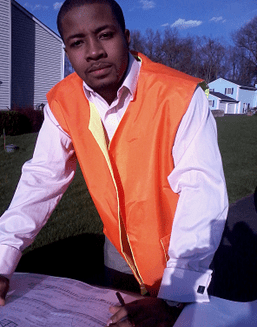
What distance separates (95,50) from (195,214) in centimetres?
93

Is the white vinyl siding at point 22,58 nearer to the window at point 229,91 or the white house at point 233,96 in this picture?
the white house at point 233,96

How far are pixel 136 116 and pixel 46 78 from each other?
838 inches

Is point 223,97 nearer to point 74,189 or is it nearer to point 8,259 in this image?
point 74,189

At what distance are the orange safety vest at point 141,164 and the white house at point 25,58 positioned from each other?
18.2 m

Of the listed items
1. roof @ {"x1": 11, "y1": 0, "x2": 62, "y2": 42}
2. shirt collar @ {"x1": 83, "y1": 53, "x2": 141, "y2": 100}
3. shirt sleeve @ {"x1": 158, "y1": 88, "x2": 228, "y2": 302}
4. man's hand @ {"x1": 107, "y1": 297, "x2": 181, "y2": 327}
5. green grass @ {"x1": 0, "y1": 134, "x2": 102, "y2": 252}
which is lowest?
green grass @ {"x1": 0, "y1": 134, "x2": 102, "y2": 252}

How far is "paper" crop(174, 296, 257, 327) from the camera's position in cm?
125

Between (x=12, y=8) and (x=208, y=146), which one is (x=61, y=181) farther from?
A: (x=12, y=8)

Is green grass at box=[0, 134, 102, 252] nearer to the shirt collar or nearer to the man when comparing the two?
the man

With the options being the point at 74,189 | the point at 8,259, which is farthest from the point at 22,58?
the point at 8,259

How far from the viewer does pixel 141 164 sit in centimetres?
179

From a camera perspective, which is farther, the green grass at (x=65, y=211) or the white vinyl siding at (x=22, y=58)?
the white vinyl siding at (x=22, y=58)

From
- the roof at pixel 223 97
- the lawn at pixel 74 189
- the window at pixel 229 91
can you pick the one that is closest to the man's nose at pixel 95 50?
the lawn at pixel 74 189

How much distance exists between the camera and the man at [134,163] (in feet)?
5.03

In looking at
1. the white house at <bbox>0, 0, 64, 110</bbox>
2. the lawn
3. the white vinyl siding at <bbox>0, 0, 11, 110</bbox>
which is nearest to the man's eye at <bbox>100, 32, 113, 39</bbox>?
the lawn
